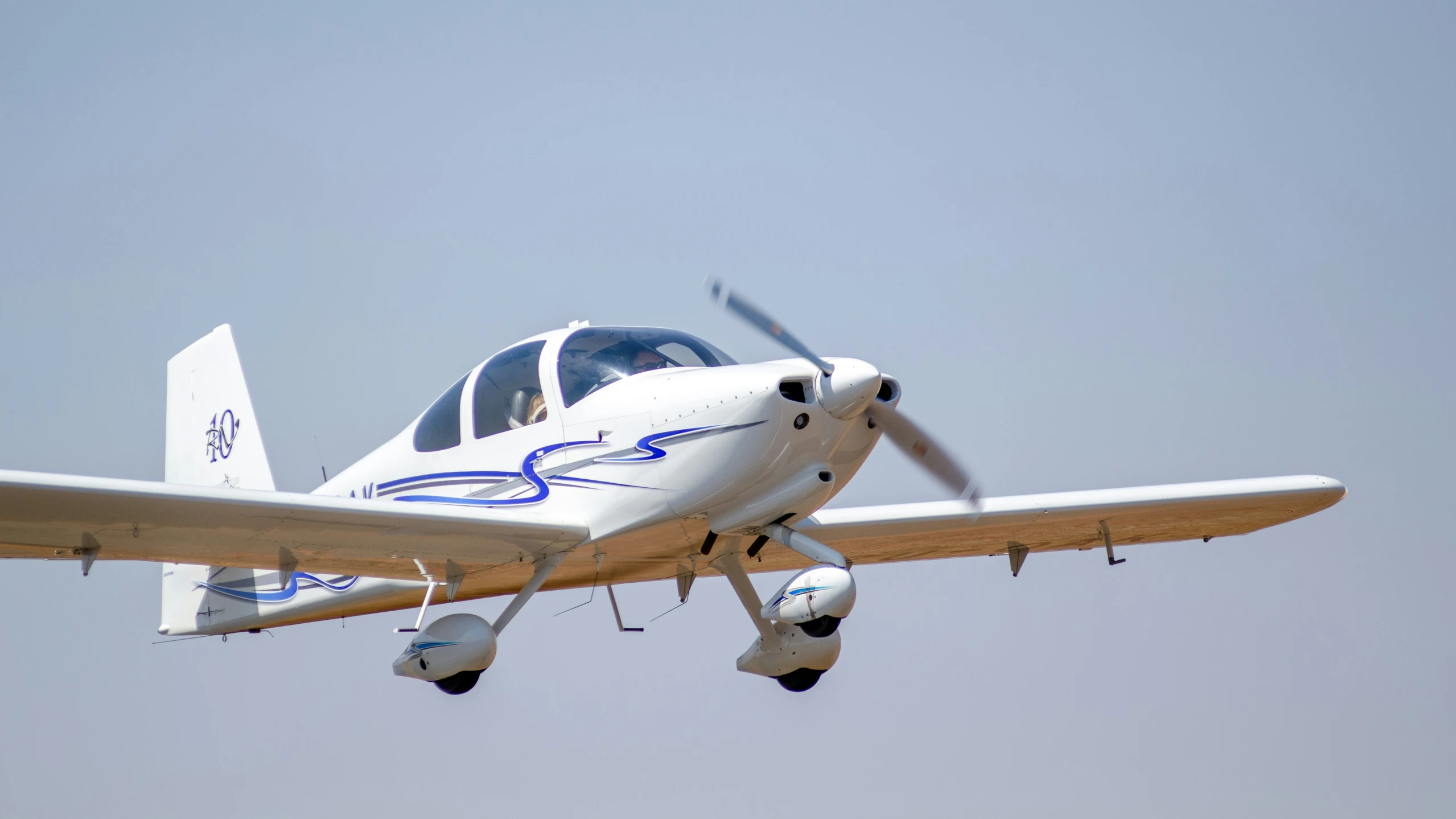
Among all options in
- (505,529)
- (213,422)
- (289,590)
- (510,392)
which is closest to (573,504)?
(505,529)

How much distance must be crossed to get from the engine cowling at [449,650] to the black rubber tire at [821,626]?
2358 mm

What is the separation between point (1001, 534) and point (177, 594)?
7.94m

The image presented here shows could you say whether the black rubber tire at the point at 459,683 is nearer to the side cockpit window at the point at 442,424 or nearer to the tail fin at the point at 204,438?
the side cockpit window at the point at 442,424

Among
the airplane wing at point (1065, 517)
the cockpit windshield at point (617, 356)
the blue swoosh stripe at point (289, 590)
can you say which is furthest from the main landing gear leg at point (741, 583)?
A: the blue swoosh stripe at point (289, 590)

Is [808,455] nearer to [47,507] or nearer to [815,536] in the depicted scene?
[815,536]

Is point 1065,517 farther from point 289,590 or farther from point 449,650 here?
point 289,590

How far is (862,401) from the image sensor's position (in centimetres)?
945

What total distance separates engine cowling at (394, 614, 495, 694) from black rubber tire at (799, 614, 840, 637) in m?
2.36

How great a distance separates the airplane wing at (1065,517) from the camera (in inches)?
487

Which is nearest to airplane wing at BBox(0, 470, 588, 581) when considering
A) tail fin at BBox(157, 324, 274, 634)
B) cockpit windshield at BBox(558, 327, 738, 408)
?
cockpit windshield at BBox(558, 327, 738, 408)

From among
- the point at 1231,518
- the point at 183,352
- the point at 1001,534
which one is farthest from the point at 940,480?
the point at 183,352

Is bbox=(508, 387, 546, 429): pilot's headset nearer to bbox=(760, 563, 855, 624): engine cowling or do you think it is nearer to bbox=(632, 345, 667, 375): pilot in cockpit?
bbox=(632, 345, 667, 375): pilot in cockpit

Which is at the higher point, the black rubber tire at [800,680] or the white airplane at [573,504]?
the white airplane at [573,504]

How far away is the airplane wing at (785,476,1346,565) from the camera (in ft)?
40.6
